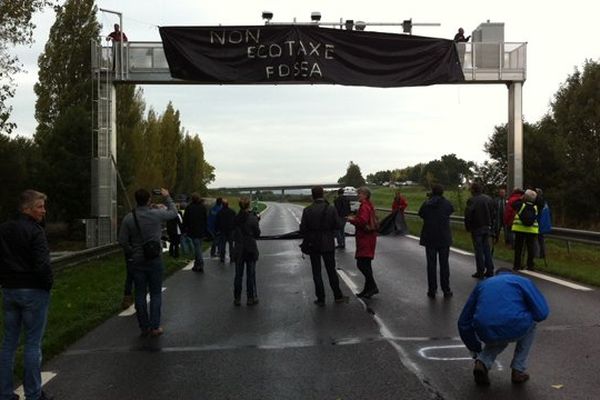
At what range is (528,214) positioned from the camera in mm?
12680

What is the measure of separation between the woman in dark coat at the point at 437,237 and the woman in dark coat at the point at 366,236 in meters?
0.93

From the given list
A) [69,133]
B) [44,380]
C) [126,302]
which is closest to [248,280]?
[126,302]

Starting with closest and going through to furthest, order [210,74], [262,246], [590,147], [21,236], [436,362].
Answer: [21,236]
[436,362]
[210,74]
[262,246]
[590,147]

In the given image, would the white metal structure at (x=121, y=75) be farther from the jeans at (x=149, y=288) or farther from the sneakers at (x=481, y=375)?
the sneakers at (x=481, y=375)

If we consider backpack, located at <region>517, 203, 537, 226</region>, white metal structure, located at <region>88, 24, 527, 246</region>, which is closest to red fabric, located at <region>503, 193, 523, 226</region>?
backpack, located at <region>517, 203, 537, 226</region>

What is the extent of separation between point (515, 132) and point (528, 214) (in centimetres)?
873

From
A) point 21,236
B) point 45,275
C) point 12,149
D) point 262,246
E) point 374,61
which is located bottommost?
point 262,246

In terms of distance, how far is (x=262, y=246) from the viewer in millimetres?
22109

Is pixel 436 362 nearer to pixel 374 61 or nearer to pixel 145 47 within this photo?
pixel 374 61

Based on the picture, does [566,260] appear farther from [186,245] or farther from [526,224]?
[186,245]

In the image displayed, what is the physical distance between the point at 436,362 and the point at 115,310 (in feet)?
17.8

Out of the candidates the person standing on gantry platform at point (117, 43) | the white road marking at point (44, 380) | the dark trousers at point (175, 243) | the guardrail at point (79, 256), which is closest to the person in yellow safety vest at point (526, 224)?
the dark trousers at point (175, 243)

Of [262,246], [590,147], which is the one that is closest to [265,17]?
[262,246]

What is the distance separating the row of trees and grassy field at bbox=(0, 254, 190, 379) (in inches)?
387
